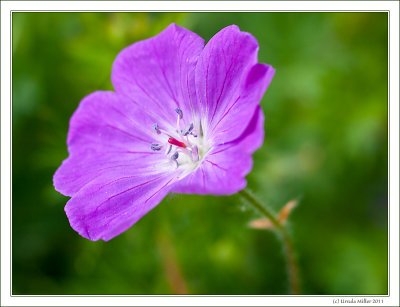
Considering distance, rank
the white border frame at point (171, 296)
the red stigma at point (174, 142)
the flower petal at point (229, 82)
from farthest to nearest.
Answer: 1. the white border frame at point (171, 296)
2. the red stigma at point (174, 142)
3. the flower petal at point (229, 82)

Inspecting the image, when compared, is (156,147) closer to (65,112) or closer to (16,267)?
(65,112)

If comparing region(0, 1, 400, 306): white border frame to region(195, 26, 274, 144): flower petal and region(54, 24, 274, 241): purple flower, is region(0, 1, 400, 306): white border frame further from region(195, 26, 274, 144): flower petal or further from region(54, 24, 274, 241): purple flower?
region(195, 26, 274, 144): flower petal

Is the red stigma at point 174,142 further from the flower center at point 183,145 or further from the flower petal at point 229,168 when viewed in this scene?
the flower petal at point 229,168

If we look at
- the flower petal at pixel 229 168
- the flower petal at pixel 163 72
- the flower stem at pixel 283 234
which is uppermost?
the flower petal at pixel 163 72

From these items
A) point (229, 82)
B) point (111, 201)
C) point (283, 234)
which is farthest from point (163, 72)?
point (283, 234)

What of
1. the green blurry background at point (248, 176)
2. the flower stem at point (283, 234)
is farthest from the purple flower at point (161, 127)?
the green blurry background at point (248, 176)

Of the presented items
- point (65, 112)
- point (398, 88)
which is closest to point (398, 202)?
point (398, 88)

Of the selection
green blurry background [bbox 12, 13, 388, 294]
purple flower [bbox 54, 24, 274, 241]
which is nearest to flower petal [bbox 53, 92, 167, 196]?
purple flower [bbox 54, 24, 274, 241]
